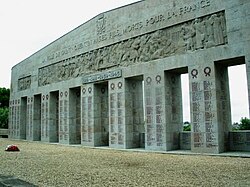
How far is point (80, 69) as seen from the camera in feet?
65.8

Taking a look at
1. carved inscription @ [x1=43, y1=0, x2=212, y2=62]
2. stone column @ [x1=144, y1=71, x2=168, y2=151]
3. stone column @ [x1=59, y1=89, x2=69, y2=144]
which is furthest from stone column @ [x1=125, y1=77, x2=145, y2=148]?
stone column @ [x1=59, y1=89, x2=69, y2=144]

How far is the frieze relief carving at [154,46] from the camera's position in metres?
12.7

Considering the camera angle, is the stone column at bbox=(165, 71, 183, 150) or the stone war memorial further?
the stone column at bbox=(165, 71, 183, 150)

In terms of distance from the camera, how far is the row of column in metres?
12.5

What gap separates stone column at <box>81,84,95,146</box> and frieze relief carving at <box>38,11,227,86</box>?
49.0 inches

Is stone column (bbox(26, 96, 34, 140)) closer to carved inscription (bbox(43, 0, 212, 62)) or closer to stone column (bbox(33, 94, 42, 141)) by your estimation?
stone column (bbox(33, 94, 42, 141))

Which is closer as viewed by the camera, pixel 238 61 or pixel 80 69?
pixel 238 61

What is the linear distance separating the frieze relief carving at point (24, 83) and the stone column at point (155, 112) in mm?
14725

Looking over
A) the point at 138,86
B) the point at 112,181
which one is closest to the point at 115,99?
the point at 138,86

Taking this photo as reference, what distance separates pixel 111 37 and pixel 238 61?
Answer: 789 centimetres

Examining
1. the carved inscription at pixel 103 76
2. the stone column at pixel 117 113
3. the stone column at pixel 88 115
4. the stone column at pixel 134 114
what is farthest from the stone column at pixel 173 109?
the stone column at pixel 88 115

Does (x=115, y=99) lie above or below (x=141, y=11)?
below

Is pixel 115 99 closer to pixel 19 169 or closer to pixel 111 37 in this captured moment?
pixel 111 37

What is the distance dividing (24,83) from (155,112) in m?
16.5
